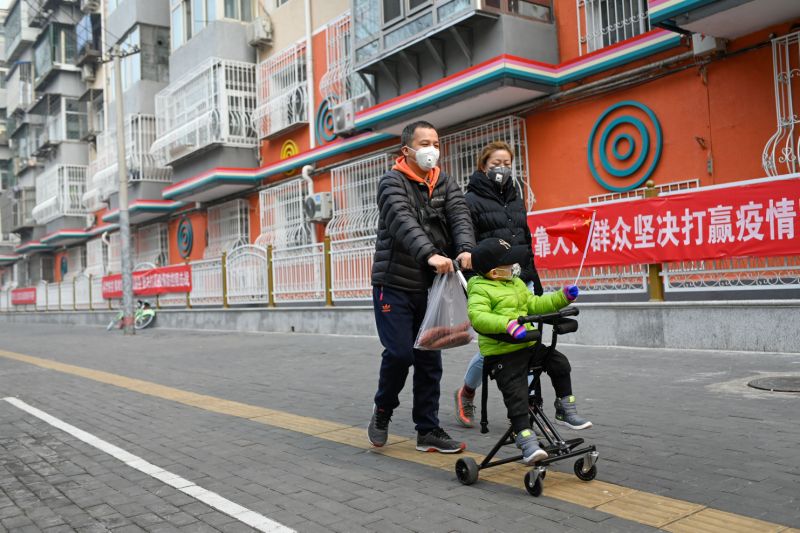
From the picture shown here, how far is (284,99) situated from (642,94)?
35.8ft

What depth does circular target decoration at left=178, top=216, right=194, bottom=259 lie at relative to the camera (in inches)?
961

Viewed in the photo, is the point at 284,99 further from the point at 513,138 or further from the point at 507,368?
the point at 507,368

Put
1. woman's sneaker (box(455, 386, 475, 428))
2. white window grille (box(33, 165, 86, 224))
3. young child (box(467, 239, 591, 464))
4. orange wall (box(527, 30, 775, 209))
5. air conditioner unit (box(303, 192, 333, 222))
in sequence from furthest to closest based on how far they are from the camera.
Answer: white window grille (box(33, 165, 86, 224)) < air conditioner unit (box(303, 192, 333, 222)) < orange wall (box(527, 30, 775, 209)) < woman's sneaker (box(455, 386, 475, 428)) < young child (box(467, 239, 591, 464))

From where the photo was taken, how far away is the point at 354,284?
45.5 ft

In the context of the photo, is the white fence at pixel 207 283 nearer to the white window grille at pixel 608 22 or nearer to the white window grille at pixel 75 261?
the white window grille at pixel 608 22

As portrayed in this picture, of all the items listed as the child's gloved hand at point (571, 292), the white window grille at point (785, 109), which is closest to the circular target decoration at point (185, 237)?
the white window grille at point (785, 109)

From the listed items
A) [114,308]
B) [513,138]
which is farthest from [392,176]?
[114,308]

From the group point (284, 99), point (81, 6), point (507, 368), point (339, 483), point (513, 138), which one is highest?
point (81, 6)

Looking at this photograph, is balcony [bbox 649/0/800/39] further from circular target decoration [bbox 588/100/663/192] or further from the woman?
the woman

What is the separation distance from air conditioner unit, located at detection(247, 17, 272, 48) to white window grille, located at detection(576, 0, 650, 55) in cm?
1049

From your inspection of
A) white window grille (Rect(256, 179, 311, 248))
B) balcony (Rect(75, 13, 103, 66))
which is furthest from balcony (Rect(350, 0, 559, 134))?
balcony (Rect(75, 13, 103, 66))

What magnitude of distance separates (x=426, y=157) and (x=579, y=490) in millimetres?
2114

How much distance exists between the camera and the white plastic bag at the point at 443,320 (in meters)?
4.17

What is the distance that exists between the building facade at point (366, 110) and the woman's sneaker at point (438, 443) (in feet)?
18.7
